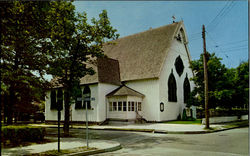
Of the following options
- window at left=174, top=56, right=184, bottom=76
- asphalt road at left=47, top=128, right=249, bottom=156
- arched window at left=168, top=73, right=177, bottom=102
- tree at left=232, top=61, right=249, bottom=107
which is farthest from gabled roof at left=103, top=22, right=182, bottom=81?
asphalt road at left=47, top=128, right=249, bottom=156

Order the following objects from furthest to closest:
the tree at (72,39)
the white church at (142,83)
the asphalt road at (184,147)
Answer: the white church at (142,83) < the tree at (72,39) < the asphalt road at (184,147)

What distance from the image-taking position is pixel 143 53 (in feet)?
103

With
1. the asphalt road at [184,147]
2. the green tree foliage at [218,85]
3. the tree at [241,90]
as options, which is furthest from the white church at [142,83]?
the asphalt road at [184,147]

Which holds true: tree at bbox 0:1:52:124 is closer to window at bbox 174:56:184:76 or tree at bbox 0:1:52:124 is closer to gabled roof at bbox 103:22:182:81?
gabled roof at bbox 103:22:182:81

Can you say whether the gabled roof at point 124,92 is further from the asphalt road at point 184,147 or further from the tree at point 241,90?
the asphalt road at point 184,147

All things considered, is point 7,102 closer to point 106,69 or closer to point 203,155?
point 203,155

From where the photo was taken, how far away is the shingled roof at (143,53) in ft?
93.9

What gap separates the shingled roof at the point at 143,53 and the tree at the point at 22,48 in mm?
12713

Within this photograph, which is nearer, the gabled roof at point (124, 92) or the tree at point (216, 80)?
the tree at point (216, 80)

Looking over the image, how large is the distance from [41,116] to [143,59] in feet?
64.0

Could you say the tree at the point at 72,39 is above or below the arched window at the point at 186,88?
above

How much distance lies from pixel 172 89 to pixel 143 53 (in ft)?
21.0

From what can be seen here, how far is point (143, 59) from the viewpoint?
1200 inches

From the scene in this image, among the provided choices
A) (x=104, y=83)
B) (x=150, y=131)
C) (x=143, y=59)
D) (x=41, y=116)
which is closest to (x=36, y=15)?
(x=150, y=131)
